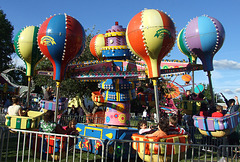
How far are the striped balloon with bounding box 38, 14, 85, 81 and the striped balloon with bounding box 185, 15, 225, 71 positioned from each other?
11.5 feet

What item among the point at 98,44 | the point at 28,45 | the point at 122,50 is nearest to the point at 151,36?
the point at 122,50

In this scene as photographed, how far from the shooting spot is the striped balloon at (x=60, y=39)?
6.32 metres

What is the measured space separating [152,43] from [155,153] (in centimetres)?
284

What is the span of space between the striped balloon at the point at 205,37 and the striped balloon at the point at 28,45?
5080 millimetres

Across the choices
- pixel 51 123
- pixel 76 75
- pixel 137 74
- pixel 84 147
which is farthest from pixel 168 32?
pixel 84 147

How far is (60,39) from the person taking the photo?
20.7 feet

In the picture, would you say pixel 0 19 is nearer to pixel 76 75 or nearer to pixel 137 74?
pixel 76 75

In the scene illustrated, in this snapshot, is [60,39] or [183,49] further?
[183,49]

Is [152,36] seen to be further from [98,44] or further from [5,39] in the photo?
[5,39]

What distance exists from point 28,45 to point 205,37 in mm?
5720

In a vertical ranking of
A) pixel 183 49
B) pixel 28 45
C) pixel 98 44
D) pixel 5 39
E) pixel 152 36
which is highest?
pixel 5 39

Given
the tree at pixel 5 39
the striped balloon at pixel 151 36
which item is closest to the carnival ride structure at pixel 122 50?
the striped balloon at pixel 151 36

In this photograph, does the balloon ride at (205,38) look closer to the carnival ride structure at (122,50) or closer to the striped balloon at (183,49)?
the carnival ride structure at (122,50)

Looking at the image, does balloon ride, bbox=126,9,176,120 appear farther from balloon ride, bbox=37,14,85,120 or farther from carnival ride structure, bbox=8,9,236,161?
balloon ride, bbox=37,14,85,120
